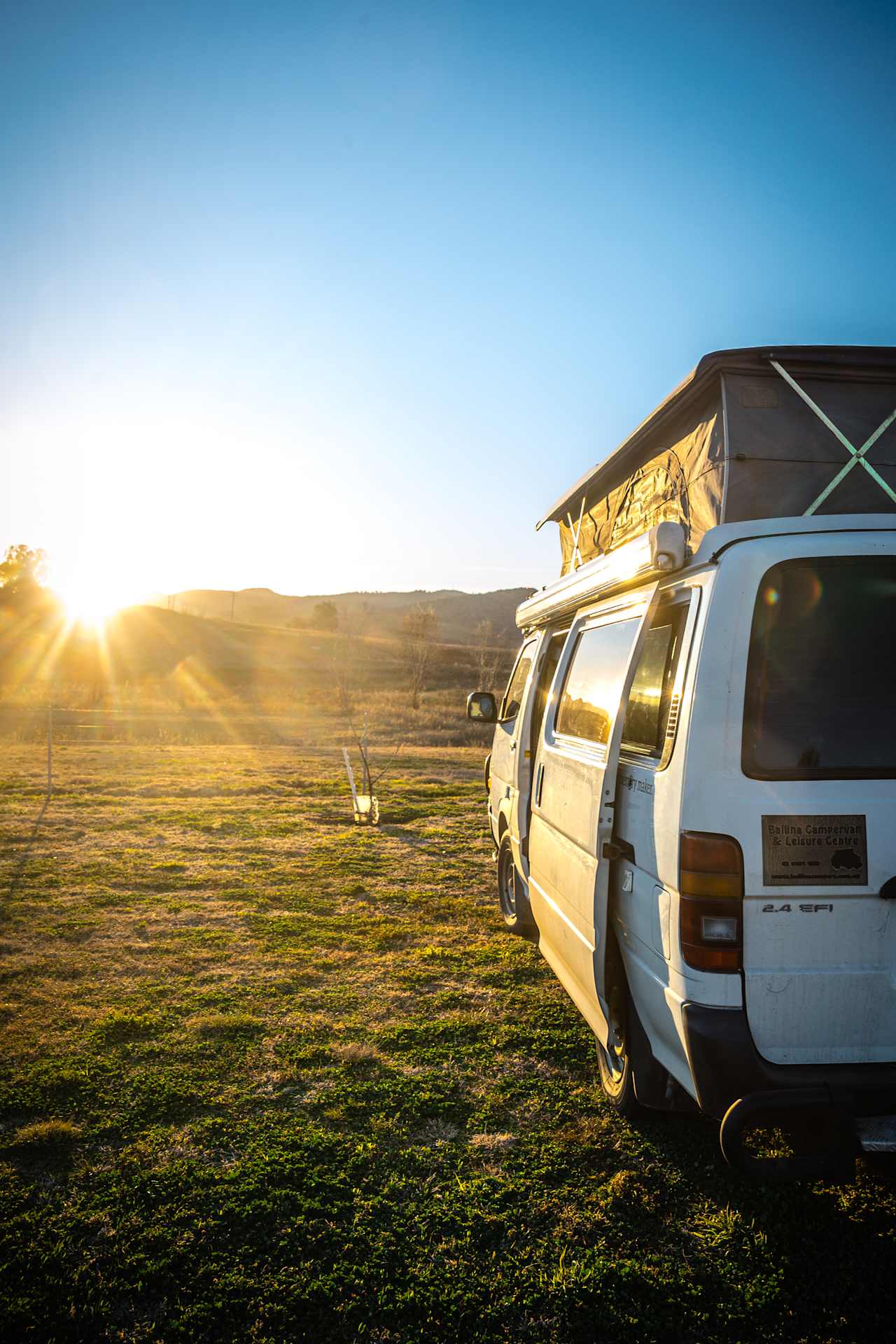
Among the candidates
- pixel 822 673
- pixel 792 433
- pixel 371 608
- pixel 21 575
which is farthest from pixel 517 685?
pixel 371 608

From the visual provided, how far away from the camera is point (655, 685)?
122 inches

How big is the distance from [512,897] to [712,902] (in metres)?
3.61

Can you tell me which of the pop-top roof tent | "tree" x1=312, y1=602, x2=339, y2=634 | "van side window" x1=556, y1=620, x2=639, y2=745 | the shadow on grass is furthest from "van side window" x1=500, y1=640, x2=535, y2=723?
"tree" x1=312, y1=602, x2=339, y2=634

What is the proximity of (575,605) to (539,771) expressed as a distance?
0.98 metres

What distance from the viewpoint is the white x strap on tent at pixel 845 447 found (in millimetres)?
3279

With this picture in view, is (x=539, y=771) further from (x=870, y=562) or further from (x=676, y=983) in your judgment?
(x=870, y=562)

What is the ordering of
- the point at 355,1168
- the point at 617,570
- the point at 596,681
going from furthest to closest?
the point at 596,681 → the point at 617,570 → the point at 355,1168

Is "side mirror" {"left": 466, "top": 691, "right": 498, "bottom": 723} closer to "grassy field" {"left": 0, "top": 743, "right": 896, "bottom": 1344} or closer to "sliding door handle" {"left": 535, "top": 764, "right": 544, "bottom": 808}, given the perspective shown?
"grassy field" {"left": 0, "top": 743, "right": 896, "bottom": 1344}

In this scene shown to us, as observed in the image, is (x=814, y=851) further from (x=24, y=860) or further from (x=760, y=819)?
(x=24, y=860)

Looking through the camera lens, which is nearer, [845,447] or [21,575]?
[845,447]

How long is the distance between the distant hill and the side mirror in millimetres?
86404

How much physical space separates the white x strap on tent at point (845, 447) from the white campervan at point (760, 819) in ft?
0.08

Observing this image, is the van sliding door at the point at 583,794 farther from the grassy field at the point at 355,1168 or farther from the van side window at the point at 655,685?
the grassy field at the point at 355,1168

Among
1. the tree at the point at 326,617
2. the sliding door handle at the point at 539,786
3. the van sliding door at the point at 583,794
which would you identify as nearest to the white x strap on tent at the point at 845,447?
the van sliding door at the point at 583,794
